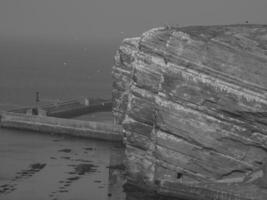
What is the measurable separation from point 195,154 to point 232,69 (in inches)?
299

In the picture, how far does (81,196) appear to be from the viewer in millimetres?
64875

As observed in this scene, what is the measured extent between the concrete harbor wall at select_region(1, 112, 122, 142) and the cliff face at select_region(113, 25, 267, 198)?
29582mm

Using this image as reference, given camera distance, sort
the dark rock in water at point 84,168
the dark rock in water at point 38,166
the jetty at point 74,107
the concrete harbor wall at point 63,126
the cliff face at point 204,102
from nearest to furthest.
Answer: the cliff face at point 204,102
the dark rock in water at point 84,168
the dark rock in water at point 38,166
the concrete harbor wall at point 63,126
the jetty at point 74,107

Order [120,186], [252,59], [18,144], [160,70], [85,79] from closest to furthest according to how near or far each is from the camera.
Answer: [252,59] → [160,70] → [120,186] → [18,144] → [85,79]

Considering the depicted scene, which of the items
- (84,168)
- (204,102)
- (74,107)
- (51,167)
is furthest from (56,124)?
(204,102)

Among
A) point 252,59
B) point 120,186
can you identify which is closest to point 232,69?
point 252,59

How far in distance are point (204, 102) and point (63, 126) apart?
134 ft

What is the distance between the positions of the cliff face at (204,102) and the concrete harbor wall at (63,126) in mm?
29582

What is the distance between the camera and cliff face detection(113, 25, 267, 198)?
57844mm

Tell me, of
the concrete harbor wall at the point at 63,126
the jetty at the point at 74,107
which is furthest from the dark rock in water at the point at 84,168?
the jetty at the point at 74,107

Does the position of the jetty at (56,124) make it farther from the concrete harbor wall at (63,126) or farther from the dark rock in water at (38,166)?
the dark rock in water at (38,166)

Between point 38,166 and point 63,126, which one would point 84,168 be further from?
point 63,126

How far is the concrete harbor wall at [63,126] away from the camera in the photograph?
3700 inches

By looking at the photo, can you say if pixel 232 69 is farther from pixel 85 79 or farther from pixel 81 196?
pixel 85 79
